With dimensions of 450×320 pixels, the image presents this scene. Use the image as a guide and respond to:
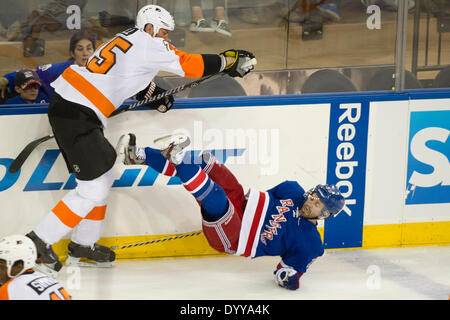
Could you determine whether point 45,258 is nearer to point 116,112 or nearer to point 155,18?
point 116,112

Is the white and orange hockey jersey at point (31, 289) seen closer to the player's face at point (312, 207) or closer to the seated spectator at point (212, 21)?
the player's face at point (312, 207)

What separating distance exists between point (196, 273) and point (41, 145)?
1.05 meters

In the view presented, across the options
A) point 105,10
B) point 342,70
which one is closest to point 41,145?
point 105,10

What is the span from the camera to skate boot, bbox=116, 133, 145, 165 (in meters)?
3.61

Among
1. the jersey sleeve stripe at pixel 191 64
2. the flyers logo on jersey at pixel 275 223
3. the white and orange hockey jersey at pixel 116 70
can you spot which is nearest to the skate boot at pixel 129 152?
the white and orange hockey jersey at pixel 116 70

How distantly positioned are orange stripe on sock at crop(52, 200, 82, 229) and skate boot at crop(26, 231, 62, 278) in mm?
145

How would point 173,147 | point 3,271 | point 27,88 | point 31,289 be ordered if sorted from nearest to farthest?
point 31,289 < point 3,271 < point 173,147 < point 27,88

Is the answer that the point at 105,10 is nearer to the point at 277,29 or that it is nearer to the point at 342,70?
the point at 277,29

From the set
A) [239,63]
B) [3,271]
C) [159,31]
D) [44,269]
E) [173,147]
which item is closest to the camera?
[3,271]

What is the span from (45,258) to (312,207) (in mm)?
1319

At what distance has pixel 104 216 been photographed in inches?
152

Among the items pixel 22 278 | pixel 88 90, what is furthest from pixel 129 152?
pixel 22 278

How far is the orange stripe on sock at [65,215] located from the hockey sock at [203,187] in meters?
0.55

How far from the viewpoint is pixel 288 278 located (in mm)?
3545
